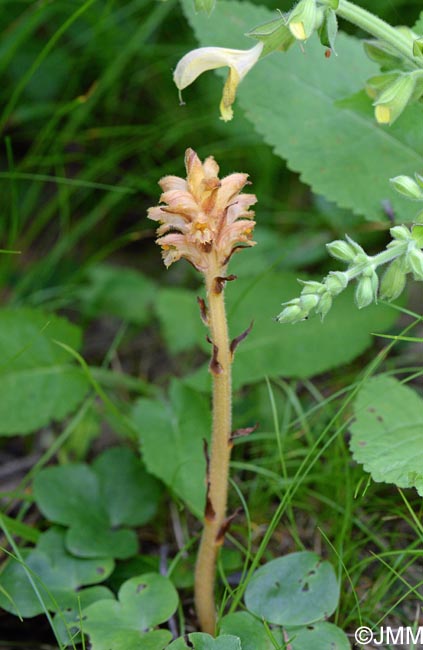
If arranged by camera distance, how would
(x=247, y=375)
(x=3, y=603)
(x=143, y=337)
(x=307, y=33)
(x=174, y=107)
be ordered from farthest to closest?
1. (x=174, y=107)
2. (x=143, y=337)
3. (x=247, y=375)
4. (x=3, y=603)
5. (x=307, y=33)

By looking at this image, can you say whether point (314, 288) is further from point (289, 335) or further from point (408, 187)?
point (289, 335)

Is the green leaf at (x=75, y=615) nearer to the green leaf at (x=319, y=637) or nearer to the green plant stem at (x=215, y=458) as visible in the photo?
the green plant stem at (x=215, y=458)

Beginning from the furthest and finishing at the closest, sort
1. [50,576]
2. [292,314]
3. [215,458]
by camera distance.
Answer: [50,576] → [215,458] → [292,314]

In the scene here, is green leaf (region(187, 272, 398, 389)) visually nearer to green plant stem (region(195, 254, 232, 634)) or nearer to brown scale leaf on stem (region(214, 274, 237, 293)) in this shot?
green plant stem (region(195, 254, 232, 634))

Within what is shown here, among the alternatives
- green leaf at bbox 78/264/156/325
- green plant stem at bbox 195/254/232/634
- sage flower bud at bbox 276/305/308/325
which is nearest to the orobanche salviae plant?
green plant stem at bbox 195/254/232/634

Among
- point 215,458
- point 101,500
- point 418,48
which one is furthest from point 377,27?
point 101,500

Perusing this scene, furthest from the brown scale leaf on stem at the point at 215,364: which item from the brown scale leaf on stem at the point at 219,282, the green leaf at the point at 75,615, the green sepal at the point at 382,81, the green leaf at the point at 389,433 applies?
the green sepal at the point at 382,81

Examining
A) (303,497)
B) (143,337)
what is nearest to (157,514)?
(303,497)

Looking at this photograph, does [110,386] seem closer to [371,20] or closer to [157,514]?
[157,514]
